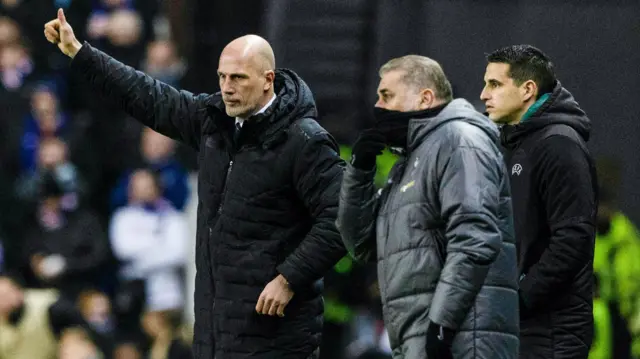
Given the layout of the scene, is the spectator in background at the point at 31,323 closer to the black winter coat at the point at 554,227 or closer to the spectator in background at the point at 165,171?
the spectator in background at the point at 165,171

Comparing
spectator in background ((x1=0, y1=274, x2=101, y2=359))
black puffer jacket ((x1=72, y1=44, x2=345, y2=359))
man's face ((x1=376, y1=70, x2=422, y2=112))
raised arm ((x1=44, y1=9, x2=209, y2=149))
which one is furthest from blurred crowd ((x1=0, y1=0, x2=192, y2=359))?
man's face ((x1=376, y1=70, x2=422, y2=112))

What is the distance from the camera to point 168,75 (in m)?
14.8

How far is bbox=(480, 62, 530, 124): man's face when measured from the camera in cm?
739

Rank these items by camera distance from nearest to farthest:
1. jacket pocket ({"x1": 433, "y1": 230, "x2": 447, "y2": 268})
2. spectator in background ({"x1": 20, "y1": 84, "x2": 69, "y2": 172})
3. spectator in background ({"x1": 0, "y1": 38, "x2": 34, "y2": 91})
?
jacket pocket ({"x1": 433, "y1": 230, "x2": 447, "y2": 268}) → spectator in background ({"x1": 20, "y1": 84, "x2": 69, "y2": 172}) → spectator in background ({"x1": 0, "y1": 38, "x2": 34, "y2": 91})

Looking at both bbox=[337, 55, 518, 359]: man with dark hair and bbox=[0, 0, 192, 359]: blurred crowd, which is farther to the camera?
bbox=[0, 0, 192, 359]: blurred crowd

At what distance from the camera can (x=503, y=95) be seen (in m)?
→ 7.41

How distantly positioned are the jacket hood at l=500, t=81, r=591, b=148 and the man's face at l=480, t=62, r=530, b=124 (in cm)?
7

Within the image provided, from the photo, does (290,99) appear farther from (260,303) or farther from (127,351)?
(127,351)

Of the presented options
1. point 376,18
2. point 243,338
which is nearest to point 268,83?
point 243,338

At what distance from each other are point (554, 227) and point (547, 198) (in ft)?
0.44

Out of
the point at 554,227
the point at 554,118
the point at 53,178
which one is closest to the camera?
the point at 554,227

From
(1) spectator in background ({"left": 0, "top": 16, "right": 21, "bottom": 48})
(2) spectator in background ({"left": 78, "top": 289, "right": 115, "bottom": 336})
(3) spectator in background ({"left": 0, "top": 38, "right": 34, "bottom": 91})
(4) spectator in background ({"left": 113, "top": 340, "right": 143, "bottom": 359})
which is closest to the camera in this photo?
(4) spectator in background ({"left": 113, "top": 340, "right": 143, "bottom": 359})

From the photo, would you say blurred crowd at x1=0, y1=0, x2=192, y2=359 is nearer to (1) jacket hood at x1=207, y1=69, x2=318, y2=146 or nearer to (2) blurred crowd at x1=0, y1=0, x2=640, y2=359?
(2) blurred crowd at x1=0, y1=0, x2=640, y2=359

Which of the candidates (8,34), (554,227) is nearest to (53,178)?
(8,34)
